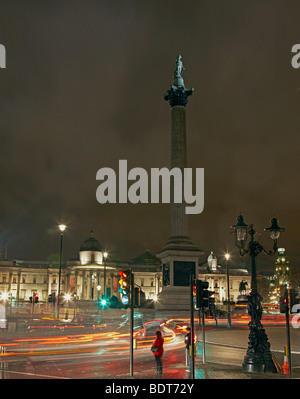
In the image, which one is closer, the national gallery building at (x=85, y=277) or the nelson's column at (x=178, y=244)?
the nelson's column at (x=178, y=244)

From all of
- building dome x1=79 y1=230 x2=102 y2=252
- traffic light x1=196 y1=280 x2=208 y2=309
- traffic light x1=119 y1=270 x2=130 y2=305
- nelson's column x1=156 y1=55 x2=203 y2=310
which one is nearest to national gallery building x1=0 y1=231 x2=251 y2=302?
building dome x1=79 y1=230 x2=102 y2=252

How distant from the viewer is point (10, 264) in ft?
566

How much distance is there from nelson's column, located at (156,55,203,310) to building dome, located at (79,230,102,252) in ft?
335

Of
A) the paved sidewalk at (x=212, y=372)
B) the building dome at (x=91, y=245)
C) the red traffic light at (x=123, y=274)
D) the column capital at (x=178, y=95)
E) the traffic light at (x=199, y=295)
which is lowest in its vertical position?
the paved sidewalk at (x=212, y=372)

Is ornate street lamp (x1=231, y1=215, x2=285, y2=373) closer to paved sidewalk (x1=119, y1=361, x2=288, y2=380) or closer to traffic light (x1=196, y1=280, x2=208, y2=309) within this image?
paved sidewalk (x1=119, y1=361, x2=288, y2=380)

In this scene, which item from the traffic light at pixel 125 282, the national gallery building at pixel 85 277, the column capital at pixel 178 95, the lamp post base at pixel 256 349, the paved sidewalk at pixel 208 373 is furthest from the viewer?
the national gallery building at pixel 85 277

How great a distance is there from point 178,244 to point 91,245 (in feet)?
350

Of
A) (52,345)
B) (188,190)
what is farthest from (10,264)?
(52,345)

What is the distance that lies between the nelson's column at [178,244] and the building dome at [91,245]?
4017 inches

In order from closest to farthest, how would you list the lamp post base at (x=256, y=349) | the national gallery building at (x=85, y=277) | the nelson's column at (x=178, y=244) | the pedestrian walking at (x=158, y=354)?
the pedestrian walking at (x=158, y=354), the lamp post base at (x=256, y=349), the nelson's column at (x=178, y=244), the national gallery building at (x=85, y=277)

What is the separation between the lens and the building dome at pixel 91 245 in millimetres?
163000

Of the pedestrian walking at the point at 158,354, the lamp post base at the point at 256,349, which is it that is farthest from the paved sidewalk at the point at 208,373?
the lamp post base at the point at 256,349

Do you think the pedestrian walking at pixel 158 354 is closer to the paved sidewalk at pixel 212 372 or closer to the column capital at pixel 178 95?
the paved sidewalk at pixel 212 372

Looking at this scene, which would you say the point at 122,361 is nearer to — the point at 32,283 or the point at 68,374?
the point at 68,374
